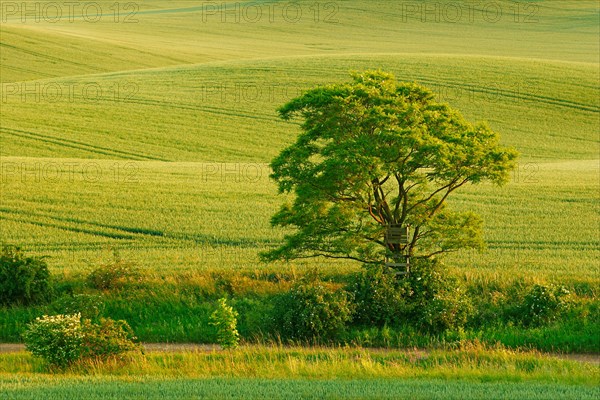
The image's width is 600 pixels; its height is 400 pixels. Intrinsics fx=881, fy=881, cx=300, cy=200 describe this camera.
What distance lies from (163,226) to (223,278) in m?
6.48

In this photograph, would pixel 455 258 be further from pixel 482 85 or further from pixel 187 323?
pixel 482 85

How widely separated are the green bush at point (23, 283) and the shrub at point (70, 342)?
162 inches

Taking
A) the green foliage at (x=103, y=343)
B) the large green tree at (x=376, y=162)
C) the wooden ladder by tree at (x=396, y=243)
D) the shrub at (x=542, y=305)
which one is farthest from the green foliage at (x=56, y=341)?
the shrub at (x=542, y=305)

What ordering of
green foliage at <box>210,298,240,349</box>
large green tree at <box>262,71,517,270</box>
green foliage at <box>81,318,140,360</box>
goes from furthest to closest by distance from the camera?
large green tree at <box>262,71,517,270</box>
green foliage at <box>210,298,240,349</box>
green foliage at <box>81,318,140,360</box>

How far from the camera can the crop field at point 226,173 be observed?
13.5 metres

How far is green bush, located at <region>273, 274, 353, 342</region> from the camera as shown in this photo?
17.2 metres

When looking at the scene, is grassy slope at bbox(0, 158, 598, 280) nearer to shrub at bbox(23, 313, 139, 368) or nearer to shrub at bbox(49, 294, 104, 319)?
shrub at bbox(49, 294, 104, 319)

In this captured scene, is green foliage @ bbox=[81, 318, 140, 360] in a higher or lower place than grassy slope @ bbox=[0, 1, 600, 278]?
lower

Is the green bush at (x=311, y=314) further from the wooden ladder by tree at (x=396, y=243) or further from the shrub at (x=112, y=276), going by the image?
the shrub at (x=112, y=276)

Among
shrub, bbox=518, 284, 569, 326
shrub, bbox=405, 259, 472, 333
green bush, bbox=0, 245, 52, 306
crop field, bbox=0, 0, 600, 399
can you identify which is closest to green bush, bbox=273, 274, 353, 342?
crop field, bbox=0, 0, 600, 399

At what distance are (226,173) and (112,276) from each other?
54.3 feet

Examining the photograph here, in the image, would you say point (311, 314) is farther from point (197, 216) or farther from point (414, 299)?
point (197, 216)

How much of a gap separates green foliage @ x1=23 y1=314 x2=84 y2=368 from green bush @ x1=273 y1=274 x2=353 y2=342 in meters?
4.16

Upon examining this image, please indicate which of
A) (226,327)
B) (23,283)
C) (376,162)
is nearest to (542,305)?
(376,162)
